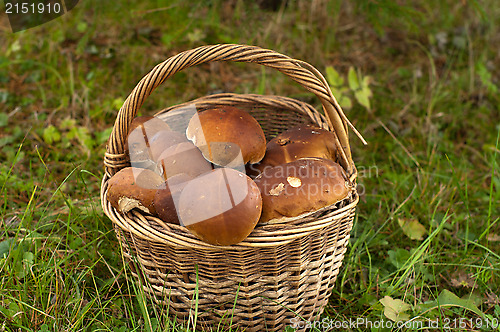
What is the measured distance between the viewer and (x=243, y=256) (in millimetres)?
1332

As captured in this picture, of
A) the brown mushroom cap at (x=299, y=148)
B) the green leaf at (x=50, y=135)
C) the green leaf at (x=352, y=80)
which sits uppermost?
the brown mushroom cap at (x=299, y=148)

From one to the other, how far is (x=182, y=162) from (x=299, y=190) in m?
0.46

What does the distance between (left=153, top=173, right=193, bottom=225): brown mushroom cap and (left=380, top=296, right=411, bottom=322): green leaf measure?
0.86 meters

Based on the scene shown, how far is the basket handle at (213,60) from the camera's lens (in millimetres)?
1454

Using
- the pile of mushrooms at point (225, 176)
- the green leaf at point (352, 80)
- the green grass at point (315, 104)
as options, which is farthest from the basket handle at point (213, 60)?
the green leaf at point (352, 80)

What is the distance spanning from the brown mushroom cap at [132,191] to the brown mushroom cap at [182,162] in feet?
0.27

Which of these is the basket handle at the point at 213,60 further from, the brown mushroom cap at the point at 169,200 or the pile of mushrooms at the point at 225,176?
the brown mushroom cap at the point at 169,200

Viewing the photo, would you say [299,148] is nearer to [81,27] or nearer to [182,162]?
[182,162]

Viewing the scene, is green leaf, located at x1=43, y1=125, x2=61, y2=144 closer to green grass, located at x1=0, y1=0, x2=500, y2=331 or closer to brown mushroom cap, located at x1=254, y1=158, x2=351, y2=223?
green grass, located at x1=0, y1=0, x2=500, y2=331

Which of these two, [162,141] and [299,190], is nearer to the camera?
[299,190]

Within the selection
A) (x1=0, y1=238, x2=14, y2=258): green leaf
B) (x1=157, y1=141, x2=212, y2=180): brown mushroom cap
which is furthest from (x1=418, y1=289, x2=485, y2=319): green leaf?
(x1=0, y1=238, x2=14, y2=258): green leaf

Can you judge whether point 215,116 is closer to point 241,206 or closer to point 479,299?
point 241,206

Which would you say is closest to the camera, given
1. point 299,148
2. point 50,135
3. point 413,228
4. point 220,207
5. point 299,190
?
point 220,207

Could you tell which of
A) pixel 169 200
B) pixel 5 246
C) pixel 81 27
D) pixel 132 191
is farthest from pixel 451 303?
pixel 81 27
